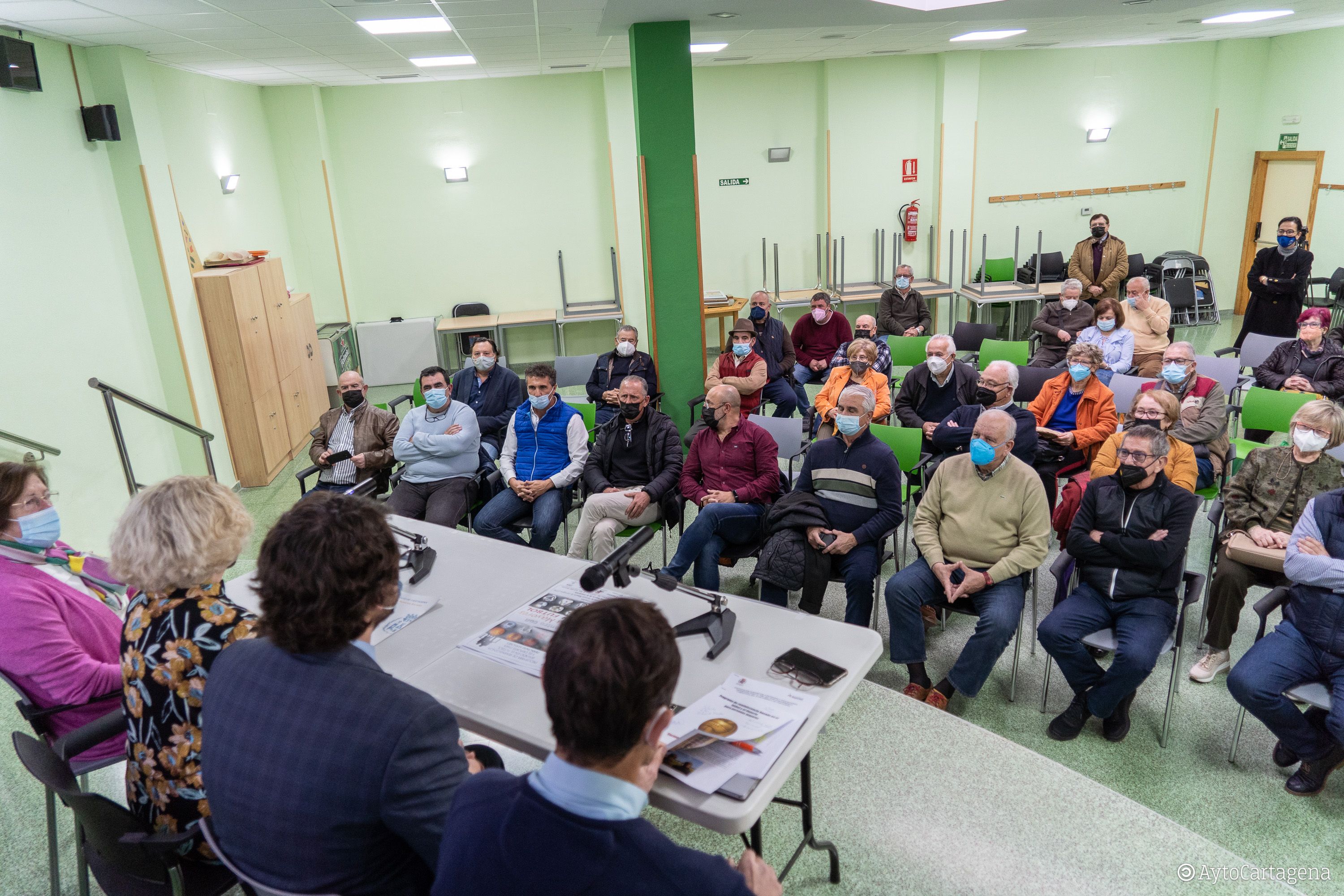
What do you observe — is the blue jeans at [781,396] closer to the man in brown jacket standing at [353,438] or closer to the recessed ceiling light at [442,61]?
the man in brown jacket standing at [353,438]

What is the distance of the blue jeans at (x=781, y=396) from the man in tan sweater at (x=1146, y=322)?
2953 millimetres

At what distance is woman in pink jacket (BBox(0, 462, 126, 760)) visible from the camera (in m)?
2.40

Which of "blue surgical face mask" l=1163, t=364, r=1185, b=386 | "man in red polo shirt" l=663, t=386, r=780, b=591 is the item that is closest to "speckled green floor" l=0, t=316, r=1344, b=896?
"man in red polo shirt" l=663, t=386, r=780, b=591

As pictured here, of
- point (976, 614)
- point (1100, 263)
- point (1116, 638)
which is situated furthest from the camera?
point (1100, 263)

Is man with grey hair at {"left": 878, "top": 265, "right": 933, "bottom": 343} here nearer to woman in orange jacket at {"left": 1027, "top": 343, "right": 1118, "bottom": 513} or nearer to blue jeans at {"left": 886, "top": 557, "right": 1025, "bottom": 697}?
woman in orange jacket at {"left": 1027, "top": 343, "right": 1118, "bottom": 513}

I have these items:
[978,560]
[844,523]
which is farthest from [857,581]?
[978,560]

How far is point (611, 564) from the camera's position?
2.30m

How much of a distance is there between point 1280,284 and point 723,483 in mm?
6770

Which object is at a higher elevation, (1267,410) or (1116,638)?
(1267,410)

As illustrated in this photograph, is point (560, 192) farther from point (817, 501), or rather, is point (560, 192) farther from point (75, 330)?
point (817, 501)

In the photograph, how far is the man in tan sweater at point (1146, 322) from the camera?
7363 millimetres

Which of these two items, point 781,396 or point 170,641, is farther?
point 781,396

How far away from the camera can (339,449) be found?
5.29 metres

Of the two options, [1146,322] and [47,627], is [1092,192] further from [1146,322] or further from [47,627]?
[47,627]
